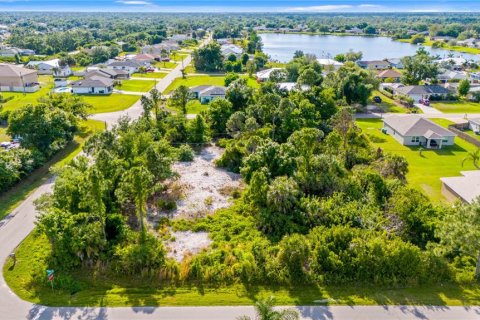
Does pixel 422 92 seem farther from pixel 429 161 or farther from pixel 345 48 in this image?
pixel 345 48

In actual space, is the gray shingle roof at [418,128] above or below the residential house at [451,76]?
above

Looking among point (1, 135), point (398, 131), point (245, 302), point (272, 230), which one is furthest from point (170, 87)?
point (245, 302)

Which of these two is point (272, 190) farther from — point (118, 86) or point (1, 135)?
point (118, 86)

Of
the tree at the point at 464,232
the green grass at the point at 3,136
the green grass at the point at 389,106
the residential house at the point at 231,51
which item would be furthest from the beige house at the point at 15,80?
the tree at the point at 464,232

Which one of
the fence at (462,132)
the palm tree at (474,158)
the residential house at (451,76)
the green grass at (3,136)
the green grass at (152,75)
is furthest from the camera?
the green grass at (152,75)

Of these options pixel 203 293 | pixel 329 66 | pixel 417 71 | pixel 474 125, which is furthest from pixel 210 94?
pixel 203 293

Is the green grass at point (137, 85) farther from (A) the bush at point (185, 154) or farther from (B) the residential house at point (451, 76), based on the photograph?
(B) the residential house at point (451, 76)

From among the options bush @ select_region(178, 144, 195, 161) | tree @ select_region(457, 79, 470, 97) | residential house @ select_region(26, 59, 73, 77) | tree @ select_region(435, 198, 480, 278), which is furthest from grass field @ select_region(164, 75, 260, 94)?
tree @ select_region(435, 198, 480, 278)

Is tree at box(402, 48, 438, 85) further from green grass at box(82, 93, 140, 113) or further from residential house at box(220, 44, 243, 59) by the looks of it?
green grass at box(82, 93, 140, 113)
